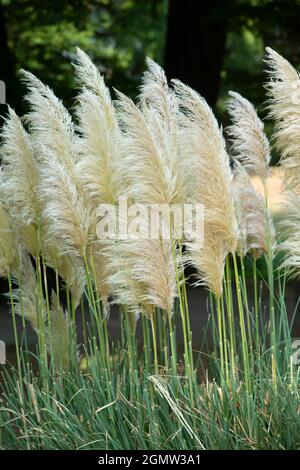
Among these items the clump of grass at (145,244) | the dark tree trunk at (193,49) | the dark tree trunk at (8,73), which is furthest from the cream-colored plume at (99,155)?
the dark tree trunk at (193,49)

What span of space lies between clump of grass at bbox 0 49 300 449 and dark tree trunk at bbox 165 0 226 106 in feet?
24.3

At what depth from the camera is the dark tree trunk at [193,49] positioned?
11.5 meters

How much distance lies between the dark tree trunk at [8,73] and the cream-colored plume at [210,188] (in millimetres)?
5971

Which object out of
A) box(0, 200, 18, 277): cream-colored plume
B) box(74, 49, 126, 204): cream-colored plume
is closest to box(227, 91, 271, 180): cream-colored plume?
box(74, 49, 126, 204): cream-colored plume

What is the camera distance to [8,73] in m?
10.2

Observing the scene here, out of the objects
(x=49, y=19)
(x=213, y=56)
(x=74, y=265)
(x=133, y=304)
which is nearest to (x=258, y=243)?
(x=133, y=304)

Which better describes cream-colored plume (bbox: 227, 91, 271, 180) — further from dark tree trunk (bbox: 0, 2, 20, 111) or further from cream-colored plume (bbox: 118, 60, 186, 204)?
dark tree trunk (bbox: 0, 2, 20, 111)

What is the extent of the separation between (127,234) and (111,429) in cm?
83

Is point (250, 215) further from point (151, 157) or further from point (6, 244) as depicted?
point (6, 244)

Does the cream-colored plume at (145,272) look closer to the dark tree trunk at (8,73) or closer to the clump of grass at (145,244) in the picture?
the clump of grass at (145,244)

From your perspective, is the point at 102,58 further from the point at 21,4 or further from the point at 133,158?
the point at 133,158
